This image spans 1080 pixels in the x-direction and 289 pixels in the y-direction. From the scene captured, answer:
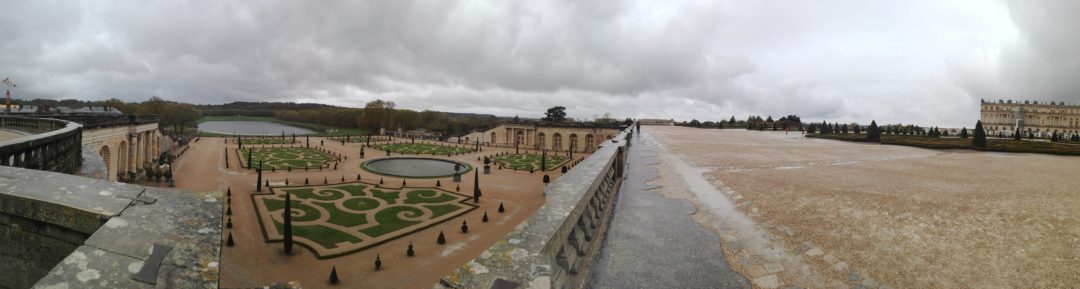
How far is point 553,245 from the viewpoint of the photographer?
5.05 metres

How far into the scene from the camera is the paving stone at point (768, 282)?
18.4 feet

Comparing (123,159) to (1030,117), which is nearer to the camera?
(123,159)

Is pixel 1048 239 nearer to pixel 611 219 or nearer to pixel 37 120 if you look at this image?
pixel 611 219

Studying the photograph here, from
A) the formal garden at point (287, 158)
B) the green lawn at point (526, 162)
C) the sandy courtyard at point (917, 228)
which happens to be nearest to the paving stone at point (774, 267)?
the sandy courtyard at point (917, 228)

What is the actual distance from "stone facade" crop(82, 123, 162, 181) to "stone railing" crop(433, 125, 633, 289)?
24.0 meters

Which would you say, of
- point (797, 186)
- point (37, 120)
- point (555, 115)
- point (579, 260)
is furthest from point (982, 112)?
point (37, 120)

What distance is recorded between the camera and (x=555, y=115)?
4424 inches

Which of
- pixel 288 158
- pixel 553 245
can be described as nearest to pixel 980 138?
pixel 553 245

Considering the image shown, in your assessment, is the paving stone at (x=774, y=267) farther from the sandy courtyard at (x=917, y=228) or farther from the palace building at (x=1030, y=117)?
the palace building at (x=1030, y=117)

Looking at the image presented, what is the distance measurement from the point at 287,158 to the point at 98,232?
37.6 meters

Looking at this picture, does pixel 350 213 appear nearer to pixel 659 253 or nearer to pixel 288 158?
pixel 659 253

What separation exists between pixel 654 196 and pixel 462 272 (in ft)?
26.5

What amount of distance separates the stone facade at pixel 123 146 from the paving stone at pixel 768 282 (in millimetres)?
27065

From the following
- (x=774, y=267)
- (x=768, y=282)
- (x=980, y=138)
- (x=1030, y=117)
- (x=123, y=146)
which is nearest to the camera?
(x=768, y=282)
